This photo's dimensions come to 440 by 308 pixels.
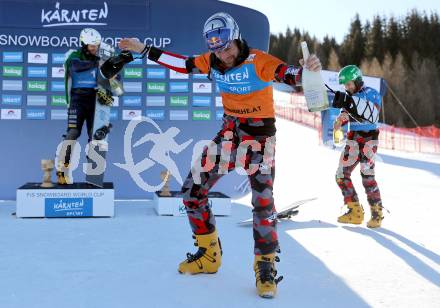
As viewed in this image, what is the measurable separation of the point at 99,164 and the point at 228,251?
2664 mm

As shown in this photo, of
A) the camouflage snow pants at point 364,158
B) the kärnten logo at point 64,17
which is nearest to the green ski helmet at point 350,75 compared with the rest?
the camouflage snow pants at point 364,158

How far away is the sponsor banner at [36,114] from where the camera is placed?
7.37 m

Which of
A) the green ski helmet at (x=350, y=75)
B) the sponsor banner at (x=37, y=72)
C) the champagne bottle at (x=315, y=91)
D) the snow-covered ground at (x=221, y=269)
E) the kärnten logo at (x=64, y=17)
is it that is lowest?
the snow-covered ground at (x=221, y=269)

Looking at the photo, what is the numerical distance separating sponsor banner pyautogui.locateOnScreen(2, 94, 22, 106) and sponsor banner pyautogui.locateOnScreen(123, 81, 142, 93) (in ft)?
5.17

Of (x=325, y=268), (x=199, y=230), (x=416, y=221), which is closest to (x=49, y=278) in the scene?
(x=199, y=230)

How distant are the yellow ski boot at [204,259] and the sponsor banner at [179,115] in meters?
4.29

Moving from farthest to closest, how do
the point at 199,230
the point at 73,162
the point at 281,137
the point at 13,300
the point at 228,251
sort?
the point at 281,137 → the point at 73,162 → the point at 228,251 → the point at 199,230 → the point at 13,300

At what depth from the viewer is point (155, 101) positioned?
7637 mm

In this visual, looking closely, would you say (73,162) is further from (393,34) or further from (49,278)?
(393,34)

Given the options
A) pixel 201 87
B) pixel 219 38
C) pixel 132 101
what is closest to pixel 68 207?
pixel 132 101

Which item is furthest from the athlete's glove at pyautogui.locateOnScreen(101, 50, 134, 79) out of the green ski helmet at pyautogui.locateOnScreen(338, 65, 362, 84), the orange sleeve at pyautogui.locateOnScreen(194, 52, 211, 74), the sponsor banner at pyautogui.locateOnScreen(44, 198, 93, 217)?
the green ski helmet at pyautogui.locateOnScreen(338, 65, 362, 84)

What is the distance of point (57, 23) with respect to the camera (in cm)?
732

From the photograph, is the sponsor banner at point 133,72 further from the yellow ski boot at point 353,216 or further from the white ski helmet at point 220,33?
the white ski helmet at point 220,33

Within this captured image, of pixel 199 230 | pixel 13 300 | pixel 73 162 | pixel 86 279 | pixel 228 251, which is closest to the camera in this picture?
pixel 13 300
